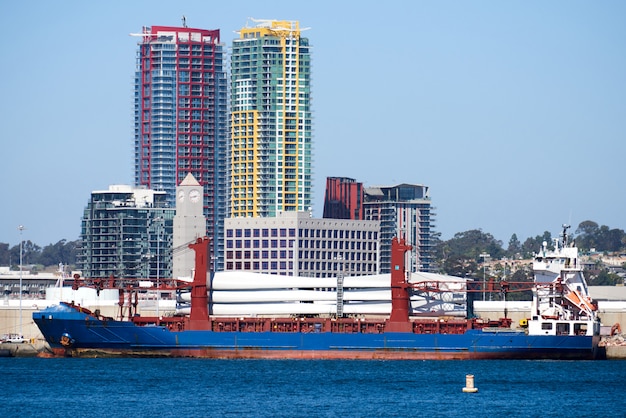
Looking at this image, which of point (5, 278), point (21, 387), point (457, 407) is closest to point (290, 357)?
point (21, 387)

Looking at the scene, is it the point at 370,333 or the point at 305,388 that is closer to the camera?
the point at 305,388

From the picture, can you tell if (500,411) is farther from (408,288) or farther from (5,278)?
(5,278)

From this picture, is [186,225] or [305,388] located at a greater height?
[186,225]

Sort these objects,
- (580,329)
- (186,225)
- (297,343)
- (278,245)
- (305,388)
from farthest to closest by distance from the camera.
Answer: (186,225)
(278,245)
(580,329)
(297,343)
(305,388)

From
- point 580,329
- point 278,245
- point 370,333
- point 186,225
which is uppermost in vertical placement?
point 186,225

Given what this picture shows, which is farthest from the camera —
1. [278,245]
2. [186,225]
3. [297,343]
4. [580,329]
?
[186,225]

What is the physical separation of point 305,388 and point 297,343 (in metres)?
22.0

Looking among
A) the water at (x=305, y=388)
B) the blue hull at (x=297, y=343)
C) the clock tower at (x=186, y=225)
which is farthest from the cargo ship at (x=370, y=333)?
the clock tower at (x=186, y=225)

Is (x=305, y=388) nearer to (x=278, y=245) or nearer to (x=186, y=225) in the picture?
(x=278, y=245)

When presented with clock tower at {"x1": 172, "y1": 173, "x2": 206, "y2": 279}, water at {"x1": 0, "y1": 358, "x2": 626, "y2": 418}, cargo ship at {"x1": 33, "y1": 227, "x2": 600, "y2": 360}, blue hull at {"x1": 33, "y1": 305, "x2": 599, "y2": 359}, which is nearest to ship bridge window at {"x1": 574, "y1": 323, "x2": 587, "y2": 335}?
cargo ship at {"x1": 33, "y1": 227, "x2": 600, "y2": 360}

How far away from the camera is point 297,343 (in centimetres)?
10894

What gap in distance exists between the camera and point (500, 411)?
76500 millimetres

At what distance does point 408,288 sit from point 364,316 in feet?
26.7

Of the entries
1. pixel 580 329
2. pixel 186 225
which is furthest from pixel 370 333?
pixel 186 225
